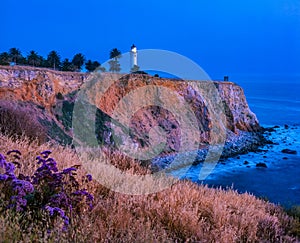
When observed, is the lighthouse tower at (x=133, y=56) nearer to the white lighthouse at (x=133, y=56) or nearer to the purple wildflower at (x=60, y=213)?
the white lighthouse at (x=133, y=56)

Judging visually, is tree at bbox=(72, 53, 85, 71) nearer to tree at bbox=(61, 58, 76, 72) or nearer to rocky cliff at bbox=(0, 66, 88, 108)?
tree at bbox=(61, 58, 76, 72)

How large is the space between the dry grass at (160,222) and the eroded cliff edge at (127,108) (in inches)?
695

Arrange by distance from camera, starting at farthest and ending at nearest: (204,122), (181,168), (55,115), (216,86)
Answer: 1. (216,86)
2. (204,122)
3. (181,168)
4. (55,115)

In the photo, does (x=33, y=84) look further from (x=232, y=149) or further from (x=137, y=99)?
(x=232, y=149)

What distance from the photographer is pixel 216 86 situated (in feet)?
172

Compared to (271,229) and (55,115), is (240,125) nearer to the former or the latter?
(55,115)

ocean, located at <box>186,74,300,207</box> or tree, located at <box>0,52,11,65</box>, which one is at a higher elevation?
tree, located at <box>0,52,11,65</box>

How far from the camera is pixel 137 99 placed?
141 ft

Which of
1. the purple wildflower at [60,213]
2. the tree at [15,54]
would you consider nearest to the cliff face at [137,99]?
the tree at [15,54]

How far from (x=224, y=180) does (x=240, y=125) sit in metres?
22.7

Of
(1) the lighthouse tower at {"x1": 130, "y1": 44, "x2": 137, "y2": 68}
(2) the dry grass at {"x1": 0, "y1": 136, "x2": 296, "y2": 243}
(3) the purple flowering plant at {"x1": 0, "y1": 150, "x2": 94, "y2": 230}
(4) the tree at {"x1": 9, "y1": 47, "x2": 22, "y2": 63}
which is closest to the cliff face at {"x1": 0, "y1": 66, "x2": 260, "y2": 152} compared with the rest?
(1) the lighthouse tower at {"x1": 130, "y1": 44, "x2": 137, "y2": 68}

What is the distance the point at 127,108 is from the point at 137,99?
2.82 metres

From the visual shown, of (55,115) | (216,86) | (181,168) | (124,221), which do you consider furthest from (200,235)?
(216,86)

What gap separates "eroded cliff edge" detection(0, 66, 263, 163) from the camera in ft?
95.3
